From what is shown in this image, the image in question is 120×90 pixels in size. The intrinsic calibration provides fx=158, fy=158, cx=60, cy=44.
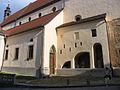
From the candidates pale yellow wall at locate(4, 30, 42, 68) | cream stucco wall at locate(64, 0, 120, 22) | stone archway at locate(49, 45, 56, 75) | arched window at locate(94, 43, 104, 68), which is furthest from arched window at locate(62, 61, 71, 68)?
cream stucco wall at locate(64, 0, 120, 22)

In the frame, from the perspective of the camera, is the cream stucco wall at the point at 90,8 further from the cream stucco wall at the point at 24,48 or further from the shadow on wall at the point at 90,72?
the shadow on wall at the point at 90,72

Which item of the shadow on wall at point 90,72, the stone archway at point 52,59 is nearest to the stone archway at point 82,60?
the shadow on wall at point 90,72

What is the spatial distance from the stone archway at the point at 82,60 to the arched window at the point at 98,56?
971mm

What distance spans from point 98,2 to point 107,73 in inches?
348

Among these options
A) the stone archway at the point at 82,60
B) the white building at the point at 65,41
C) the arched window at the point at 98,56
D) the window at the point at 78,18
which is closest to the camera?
the white building at the point at 65,41

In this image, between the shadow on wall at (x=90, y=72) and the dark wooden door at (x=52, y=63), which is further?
the dark wooden door at (x=52, y=63)

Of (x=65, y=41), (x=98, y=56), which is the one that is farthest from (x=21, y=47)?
(x=98, y=56)

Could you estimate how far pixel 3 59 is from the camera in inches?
905

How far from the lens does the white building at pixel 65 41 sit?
17.0m

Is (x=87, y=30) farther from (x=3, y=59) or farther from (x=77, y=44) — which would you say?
(x=3, y=59)

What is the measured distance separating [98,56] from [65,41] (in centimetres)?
429

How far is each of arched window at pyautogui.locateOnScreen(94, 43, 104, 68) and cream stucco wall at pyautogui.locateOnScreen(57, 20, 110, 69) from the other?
35.2 inches

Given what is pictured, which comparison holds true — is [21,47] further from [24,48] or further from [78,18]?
[78,18]

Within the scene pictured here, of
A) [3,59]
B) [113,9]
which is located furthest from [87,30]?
[3,59]
